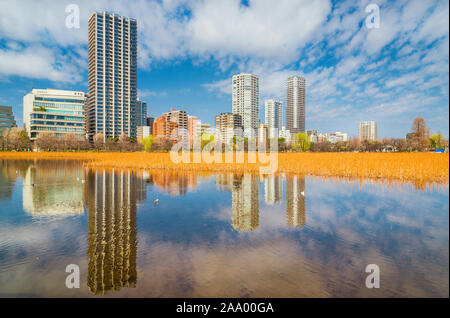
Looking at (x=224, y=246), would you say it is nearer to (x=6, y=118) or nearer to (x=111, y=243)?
(x=111, y=243)

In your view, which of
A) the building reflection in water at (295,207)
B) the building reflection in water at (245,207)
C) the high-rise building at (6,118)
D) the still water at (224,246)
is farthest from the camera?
the high-rise building at (6,118)

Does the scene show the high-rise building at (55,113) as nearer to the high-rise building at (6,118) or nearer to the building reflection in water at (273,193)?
the high-rise building at (6,118)

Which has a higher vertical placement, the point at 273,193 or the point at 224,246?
the point at 273,193

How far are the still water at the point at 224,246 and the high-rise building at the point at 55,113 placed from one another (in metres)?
152

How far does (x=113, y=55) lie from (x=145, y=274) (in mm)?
211634

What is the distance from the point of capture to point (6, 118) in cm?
16025

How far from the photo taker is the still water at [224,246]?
20.6 feet

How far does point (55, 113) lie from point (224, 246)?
564ft

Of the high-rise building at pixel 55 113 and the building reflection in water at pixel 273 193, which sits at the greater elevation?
the high-rise building at pixel 55 113

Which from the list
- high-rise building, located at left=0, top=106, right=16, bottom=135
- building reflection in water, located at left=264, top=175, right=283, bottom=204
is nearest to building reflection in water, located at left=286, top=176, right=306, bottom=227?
building reflection in water, located at left=264, top=175, right=283, bottom=204

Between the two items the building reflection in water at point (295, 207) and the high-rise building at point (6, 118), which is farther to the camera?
the high-rise building at point (6, 118)

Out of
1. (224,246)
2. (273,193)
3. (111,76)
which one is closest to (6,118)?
(111,76)

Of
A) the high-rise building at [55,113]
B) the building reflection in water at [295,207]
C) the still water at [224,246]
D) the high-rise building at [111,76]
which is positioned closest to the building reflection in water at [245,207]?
the still water at [224,246]

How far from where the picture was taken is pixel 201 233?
10359mm
